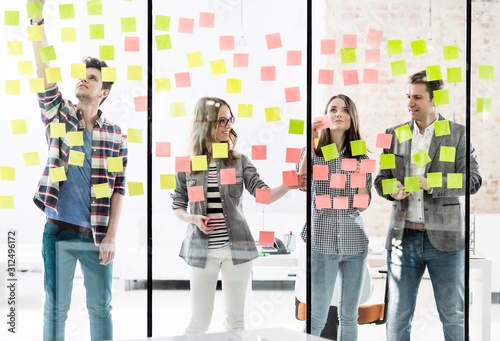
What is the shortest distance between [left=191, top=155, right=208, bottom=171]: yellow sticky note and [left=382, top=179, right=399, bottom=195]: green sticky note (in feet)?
3.51

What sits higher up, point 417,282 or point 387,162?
point 387,162

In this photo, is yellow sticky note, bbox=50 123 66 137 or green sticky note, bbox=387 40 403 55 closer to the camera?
yellow sticky note, bbox=50 123 66 137

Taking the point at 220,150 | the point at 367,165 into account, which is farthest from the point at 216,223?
the point at 367,165

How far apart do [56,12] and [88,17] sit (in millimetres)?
183

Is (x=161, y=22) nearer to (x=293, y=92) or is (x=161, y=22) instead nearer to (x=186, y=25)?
(x=186, y=25)

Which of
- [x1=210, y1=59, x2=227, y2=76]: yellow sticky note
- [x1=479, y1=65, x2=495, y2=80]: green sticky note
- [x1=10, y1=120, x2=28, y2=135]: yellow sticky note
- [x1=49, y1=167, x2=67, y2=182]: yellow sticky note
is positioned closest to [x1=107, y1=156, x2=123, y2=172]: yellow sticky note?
[x1=49, y1=167, x2=67, y2=182]: yellow sticky note

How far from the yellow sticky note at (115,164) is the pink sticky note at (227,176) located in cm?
60

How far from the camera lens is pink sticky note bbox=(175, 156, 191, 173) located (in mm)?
3947

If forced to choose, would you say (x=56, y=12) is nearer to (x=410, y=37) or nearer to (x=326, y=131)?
(x=326, y=131)

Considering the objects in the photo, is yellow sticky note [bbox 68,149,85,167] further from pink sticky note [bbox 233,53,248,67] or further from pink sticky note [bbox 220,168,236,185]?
pink sticky note [bbox 233,53,248,67]

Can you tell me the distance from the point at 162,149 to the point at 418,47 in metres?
1.65

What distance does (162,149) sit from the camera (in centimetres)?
394

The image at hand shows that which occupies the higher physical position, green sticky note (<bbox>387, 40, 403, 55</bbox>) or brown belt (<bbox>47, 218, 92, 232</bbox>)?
green sticky note (<bbox>387, 40, 403, 55</bbox>)

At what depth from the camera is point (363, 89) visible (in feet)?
13.1
